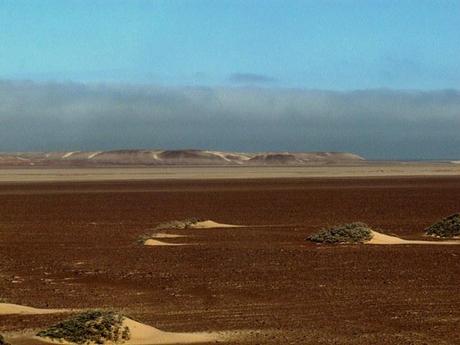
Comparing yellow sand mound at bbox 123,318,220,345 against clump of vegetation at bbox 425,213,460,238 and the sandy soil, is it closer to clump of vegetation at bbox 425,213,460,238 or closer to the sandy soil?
clump of vegetation at bbox 425,213,460,238

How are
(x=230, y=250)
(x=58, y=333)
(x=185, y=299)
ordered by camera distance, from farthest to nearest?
(x=230, y=250), (x=185, y=299), (x=58, y=333)

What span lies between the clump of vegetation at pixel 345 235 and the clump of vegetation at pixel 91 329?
13.3 meters

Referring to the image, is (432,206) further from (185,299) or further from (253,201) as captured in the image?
(185,299)

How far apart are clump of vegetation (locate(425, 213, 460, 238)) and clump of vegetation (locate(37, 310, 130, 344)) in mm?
16208

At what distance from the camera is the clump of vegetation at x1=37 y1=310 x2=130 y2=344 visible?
37.1 ft

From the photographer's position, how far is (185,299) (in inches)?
606

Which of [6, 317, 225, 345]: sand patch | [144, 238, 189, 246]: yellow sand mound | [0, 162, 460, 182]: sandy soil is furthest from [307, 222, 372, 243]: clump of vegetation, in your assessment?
[0, 162, 460, 182]: sandy soil

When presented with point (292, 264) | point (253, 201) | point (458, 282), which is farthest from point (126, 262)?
point (253, 201)

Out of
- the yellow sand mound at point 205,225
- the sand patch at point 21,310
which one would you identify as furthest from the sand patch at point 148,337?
the yellow sand mound at point 205,225

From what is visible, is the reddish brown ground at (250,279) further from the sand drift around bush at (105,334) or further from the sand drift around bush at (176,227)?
the sand drift around bush at (105,334)

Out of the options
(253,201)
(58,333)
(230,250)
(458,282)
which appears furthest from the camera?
(253,201)

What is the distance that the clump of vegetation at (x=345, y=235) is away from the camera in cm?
2422

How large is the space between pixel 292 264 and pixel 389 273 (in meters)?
2.57

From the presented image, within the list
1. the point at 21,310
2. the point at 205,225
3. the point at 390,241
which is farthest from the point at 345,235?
the point at 21,310
